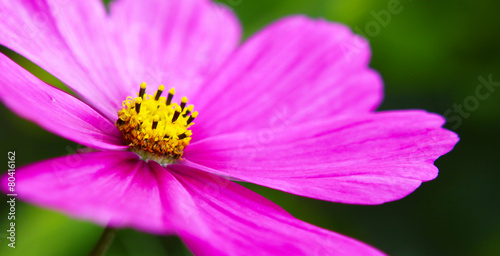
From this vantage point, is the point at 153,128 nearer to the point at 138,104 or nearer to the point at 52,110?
the point at 138,104

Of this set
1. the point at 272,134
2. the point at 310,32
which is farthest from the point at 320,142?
the point at 310,32

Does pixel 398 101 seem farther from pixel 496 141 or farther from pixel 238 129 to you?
pixel 238 129

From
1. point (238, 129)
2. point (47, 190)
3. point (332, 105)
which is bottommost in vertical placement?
point (47, 190)

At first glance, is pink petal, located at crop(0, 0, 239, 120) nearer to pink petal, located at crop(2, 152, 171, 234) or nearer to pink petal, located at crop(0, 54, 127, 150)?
pink petal, located at crop(0, 54, 127, 150)

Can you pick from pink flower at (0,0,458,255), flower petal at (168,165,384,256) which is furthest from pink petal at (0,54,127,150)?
flower petal at (168,165,384,256)

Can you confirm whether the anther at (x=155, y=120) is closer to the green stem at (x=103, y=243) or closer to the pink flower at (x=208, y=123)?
the pink flower at (x=208, y=123)

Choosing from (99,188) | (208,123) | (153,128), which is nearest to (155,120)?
(153,128)
